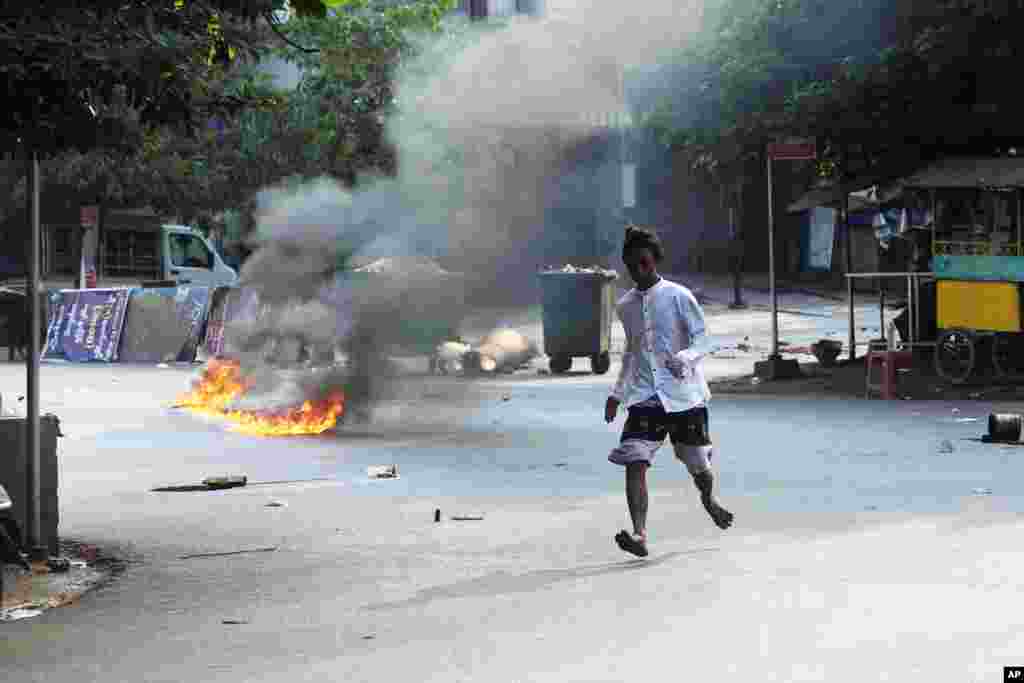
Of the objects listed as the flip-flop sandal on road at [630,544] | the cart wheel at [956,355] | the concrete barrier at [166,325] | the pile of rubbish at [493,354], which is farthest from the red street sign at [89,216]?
the flip-flop sandal on road at [630,544]

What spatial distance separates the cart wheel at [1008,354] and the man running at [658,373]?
12.2m

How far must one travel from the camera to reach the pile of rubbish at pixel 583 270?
83.6 feet

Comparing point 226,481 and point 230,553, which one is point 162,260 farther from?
point 230,553

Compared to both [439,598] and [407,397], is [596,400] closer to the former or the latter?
[407,397]

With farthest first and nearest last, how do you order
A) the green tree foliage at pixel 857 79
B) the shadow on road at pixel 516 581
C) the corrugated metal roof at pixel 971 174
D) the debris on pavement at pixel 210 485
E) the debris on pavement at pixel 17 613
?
the corrugated metal roof at pixel 971 174, the green tree foliage at pixel 857 79, the debris on pavement at pixel 210 485, the shadow on road at pixel 516 581, the debris on pavement at pixel 17 613

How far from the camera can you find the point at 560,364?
25.4m

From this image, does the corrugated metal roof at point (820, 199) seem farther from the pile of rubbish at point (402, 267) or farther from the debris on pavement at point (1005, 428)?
the debris on pavement at point (1005, 428)

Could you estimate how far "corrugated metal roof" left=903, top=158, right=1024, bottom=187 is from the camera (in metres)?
20.6

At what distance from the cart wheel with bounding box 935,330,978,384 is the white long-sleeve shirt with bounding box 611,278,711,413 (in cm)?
1186

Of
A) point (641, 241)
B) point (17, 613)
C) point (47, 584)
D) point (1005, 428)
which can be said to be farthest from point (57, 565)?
point (1005, 428)

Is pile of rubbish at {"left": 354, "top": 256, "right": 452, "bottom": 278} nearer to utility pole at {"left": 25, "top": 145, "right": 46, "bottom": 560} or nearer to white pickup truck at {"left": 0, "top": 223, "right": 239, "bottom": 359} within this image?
utility pole at {"left": 25, "top": 145, "right": 46, "bottom": 560}

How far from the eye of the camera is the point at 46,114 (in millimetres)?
9141

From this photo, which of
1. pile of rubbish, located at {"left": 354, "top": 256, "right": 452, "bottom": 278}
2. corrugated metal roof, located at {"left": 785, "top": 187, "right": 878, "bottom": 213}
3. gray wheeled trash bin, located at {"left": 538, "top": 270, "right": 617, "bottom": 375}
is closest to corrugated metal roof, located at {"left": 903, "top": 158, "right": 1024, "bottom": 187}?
corrugated metal roof, located at {"left": 785, "top": 187, "right": 878, "bottom": 213}

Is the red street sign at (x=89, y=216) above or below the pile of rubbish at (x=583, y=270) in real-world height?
above
